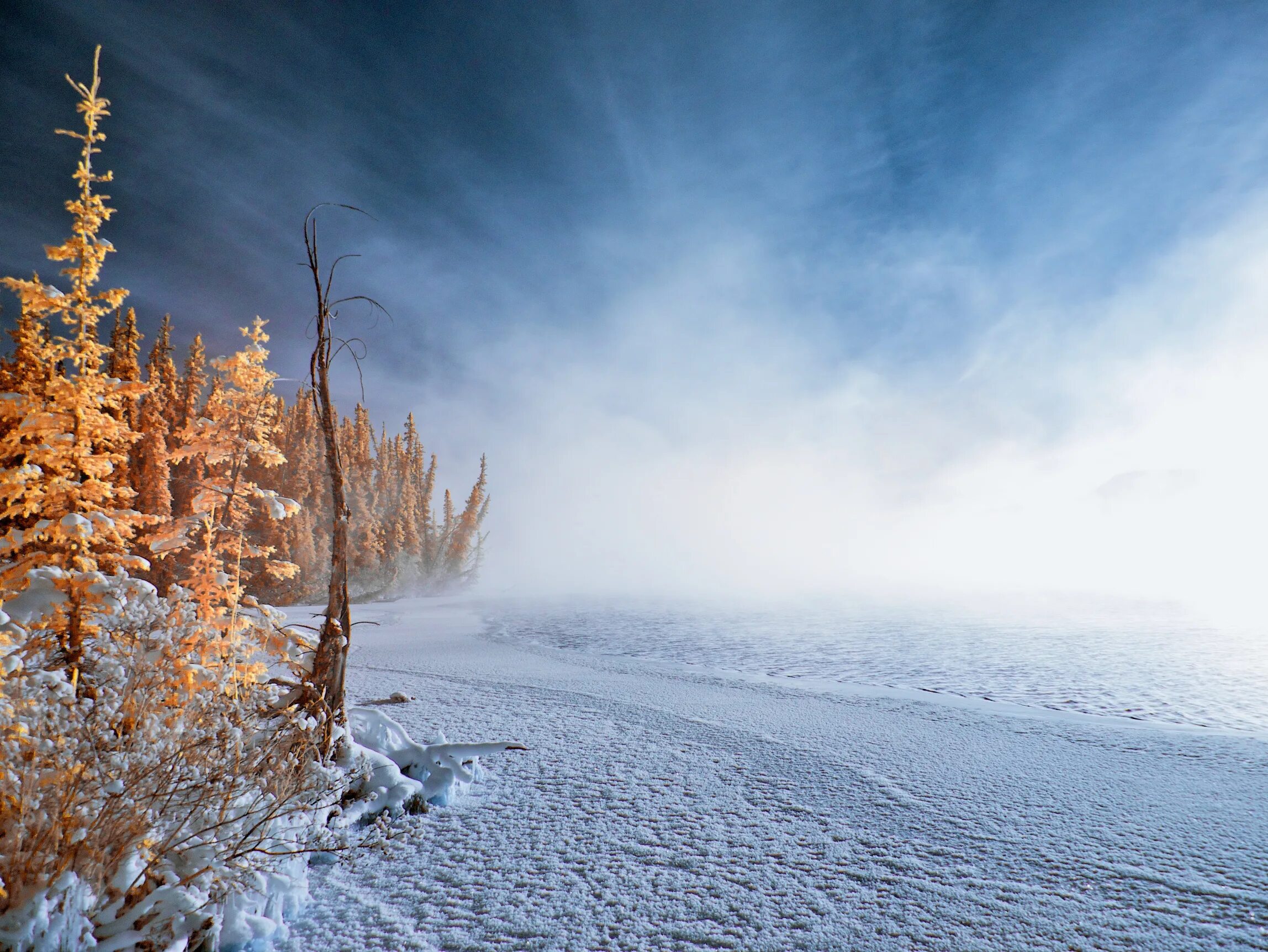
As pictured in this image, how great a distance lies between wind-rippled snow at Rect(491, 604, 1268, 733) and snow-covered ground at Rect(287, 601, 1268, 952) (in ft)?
5.93

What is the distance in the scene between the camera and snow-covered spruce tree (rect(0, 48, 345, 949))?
2025 mm

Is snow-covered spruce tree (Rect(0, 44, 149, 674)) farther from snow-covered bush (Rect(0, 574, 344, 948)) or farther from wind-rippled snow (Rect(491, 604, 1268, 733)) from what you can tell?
wind-rippled snow (Rect(491, 604, 1268, 733))

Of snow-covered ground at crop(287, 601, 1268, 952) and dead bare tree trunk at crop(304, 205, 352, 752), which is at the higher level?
dead bare tree trunk at crop(304, 205, 352, 752)

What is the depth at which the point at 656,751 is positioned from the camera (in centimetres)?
524

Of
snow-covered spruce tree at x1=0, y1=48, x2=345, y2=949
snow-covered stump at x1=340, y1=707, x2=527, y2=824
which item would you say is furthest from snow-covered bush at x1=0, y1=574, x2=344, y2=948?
snow-covered stump at x1=340, y1=707, x2=527, y2=824

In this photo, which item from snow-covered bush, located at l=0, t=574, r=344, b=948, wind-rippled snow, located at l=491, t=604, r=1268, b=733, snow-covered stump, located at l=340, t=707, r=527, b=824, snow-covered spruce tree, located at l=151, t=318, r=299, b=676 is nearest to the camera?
snow-covered bush, located at l=0, t=574, r=344, b=948

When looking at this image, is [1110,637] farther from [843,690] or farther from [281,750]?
[281,750]

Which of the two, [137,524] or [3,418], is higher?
[3,418]

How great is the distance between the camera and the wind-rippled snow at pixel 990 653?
7.89m

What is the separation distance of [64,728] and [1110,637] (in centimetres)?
1964

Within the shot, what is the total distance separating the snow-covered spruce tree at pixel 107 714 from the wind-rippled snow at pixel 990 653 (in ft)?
25.6

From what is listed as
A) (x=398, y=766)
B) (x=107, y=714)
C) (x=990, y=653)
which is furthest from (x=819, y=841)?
(x=990, y=653)

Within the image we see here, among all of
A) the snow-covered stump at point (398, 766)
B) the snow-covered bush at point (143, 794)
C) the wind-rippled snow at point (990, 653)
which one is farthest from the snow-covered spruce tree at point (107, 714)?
the wind-rippled snow at point (990, 653)

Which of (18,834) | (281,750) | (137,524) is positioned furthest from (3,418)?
(18,834)
